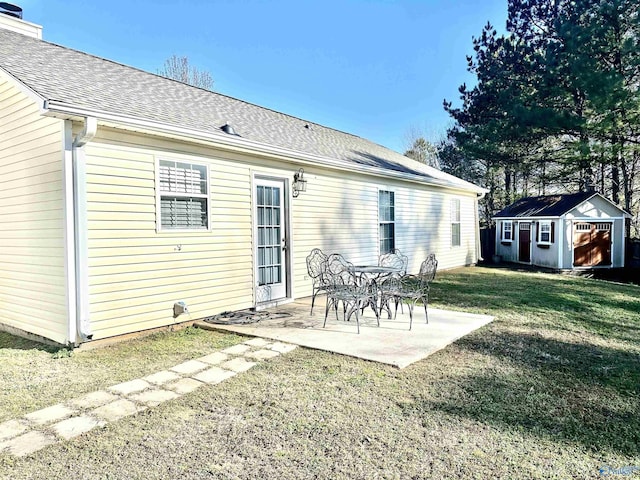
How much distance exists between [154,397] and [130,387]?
341mm

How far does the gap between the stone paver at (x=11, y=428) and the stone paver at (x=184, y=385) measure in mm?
978

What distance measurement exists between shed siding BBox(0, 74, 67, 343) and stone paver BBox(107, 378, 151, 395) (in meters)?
1.48

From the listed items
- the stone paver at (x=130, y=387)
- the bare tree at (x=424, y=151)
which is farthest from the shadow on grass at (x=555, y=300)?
the bare tree at (x=424, y=151)

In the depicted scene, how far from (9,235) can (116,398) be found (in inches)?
137

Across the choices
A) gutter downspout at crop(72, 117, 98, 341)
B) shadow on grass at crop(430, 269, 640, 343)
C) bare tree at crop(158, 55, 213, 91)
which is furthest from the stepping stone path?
bare tree at crop(158, 55, 213, 91)

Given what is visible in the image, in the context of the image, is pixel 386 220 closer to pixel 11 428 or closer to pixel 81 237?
pixel 81 237

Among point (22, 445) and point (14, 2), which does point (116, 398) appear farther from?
point (14, 2)

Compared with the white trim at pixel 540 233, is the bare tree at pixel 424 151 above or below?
above

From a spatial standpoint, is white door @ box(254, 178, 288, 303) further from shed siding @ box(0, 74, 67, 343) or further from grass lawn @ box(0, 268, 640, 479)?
shed siding @ box(0, 74, 67, 343)

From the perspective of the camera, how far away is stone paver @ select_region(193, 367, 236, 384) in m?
3.53

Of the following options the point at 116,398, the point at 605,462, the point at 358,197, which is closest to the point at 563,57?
the point at 358,197

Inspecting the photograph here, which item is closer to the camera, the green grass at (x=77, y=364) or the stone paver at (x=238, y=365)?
the green grass at (x=77, y=364)

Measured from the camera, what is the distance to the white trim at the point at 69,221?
4281 millimetres

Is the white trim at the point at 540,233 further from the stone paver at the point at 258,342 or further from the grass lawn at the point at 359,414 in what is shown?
the stone paver at the point at 258,342
